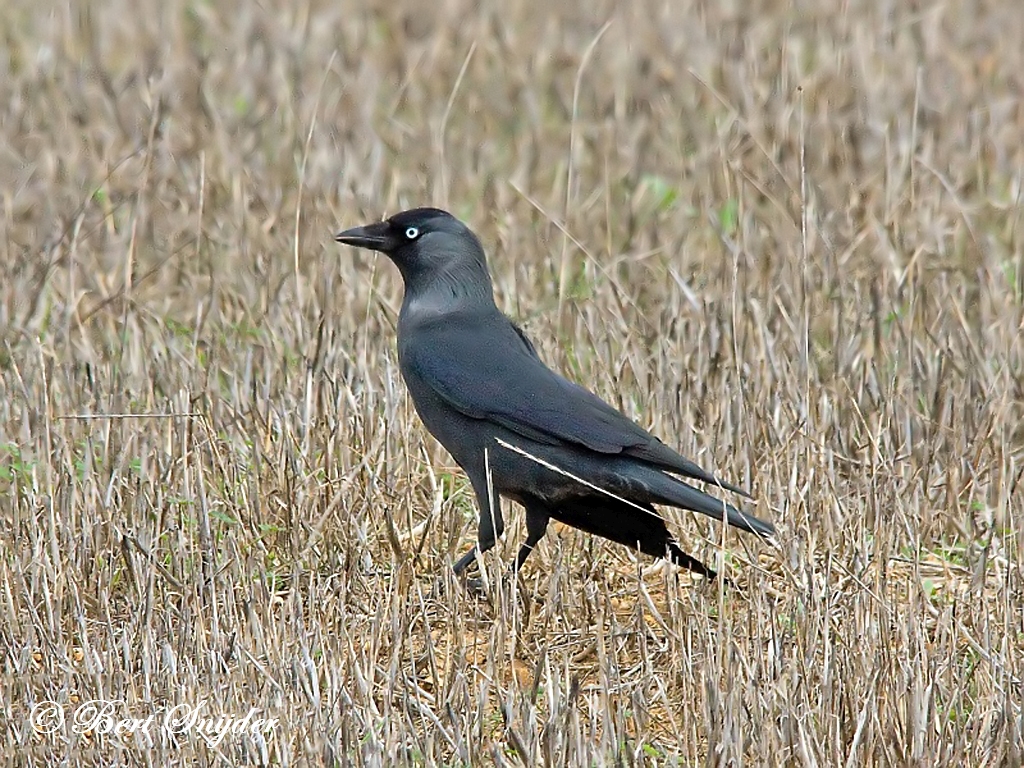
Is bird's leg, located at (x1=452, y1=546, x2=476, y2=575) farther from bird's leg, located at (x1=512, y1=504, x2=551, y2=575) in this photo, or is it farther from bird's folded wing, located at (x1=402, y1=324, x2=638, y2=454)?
bird's folded wing, located at (x1=402, y1=324, x2=638, y2=454)

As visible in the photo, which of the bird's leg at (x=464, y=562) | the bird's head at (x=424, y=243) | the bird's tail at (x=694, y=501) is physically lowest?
the bird's leg at (x=464, y=562)

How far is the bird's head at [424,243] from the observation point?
18.3ft

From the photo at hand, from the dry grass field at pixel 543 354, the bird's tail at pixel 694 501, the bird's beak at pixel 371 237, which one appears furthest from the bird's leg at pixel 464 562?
the bird's beak at pixel 371 237

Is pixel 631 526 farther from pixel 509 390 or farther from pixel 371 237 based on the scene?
pixel 371 237

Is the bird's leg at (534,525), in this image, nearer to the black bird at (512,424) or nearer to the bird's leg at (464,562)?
the black bird at (512,424)

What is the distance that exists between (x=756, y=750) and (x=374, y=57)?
7209 mm

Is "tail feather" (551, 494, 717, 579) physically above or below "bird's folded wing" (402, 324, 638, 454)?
below

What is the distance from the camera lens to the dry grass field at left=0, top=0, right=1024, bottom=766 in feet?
13.6

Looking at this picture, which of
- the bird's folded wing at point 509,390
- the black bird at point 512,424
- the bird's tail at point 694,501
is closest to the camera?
the bird's tail at point 694,501

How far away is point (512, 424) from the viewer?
511cm

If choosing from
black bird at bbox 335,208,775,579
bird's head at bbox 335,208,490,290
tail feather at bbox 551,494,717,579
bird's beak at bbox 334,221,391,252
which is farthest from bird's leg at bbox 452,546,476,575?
bird's beak at bbox 334,221,391,252

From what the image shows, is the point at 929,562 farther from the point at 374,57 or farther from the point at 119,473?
the point at 374,57

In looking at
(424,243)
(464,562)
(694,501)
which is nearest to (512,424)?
(464,562)

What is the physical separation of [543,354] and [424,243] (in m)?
1.29
